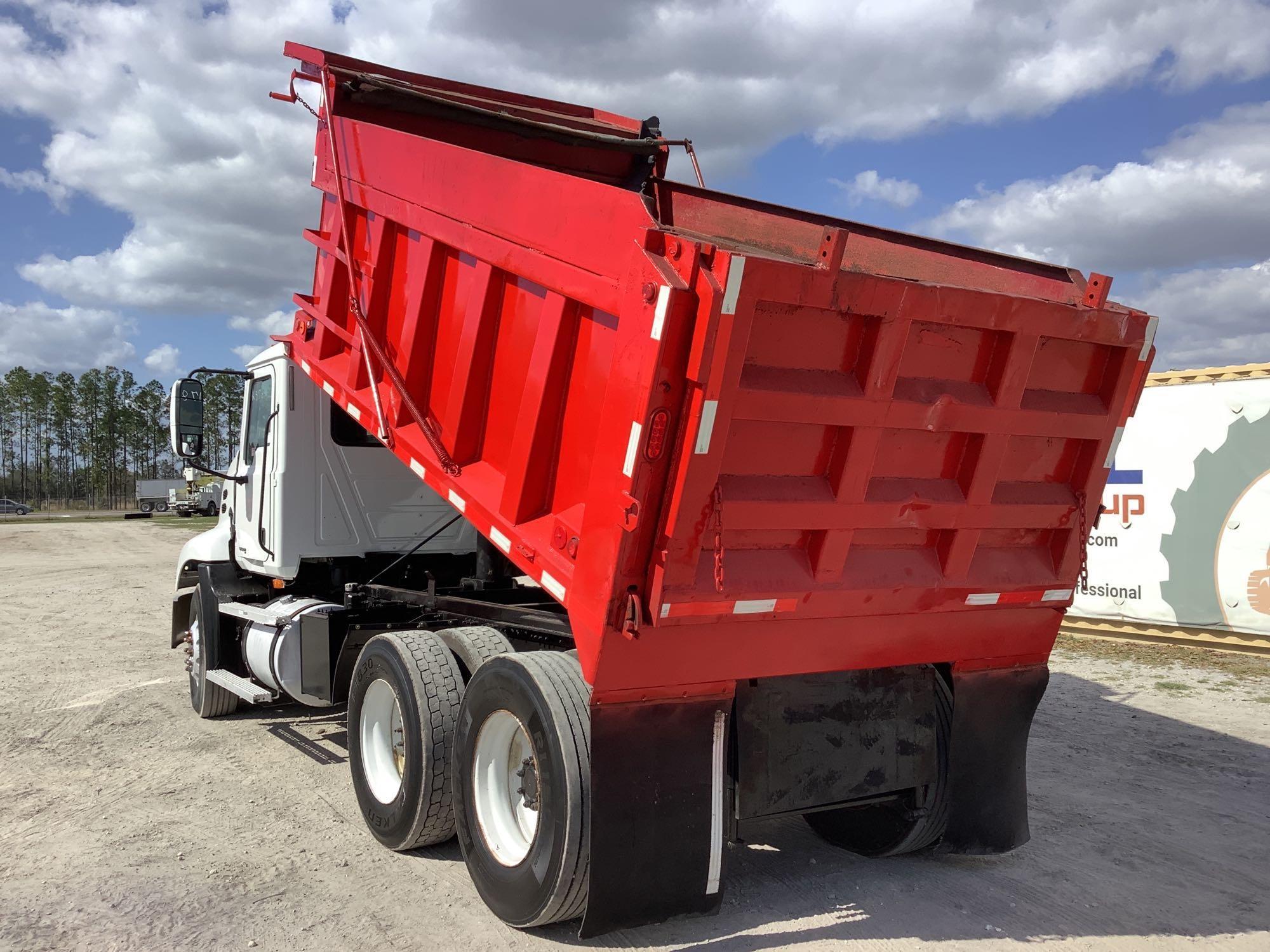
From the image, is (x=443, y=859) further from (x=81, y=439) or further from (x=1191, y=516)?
(x=81, y=439)

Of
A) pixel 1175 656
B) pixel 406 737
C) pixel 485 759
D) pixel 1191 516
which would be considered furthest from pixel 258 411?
pixel 1191 516

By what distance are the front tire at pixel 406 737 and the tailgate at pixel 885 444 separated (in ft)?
5.76

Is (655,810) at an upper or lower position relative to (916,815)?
upper

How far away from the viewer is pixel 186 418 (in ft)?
22.9

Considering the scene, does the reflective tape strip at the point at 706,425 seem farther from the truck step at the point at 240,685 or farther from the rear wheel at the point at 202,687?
the rear wheel at the point at 202,687

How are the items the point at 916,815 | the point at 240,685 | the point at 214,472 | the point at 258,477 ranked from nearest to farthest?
the point at 916,815
the point at 240,685
the point at 258,477
the point at 214,472

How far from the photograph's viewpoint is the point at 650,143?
5.77 meters

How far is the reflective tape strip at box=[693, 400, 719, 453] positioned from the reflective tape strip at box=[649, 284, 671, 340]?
→ 282mm

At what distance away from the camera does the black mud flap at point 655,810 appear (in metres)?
3.63

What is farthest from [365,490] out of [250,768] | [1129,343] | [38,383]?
[38,383]

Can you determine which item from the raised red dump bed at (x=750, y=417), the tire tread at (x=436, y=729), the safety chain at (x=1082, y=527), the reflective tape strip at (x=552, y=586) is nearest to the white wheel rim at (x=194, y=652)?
the tire tread at (x=436, y=729)

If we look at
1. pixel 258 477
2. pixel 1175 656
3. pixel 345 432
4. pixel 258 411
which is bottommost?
pixel 1175 656

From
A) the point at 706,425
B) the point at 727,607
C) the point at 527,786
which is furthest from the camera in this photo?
the point at 527,786

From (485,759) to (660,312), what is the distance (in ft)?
7.39
